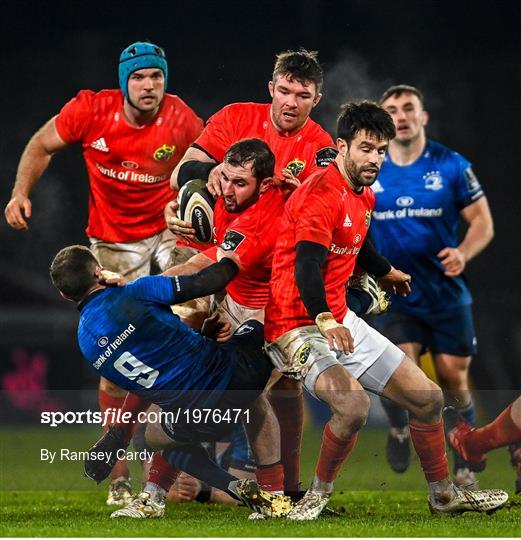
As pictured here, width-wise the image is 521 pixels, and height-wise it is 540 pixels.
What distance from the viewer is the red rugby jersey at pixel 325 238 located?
206 inches

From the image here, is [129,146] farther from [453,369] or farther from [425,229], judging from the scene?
[453,369]

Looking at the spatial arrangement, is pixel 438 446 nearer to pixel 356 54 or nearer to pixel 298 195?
pixel 298 195

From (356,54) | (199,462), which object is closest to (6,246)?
(356,54)

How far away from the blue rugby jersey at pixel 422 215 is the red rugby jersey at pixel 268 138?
1440 mm

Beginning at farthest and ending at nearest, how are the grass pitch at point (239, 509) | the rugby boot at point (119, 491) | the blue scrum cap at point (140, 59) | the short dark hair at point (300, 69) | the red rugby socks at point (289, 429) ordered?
the blue scrum cap at point (140, 59)
the rugby boot at point (119, 491)
the short dark hair at point (300, 69)
the red rugby socks at point (289, 429)
the grass pitch at point (239, 509)

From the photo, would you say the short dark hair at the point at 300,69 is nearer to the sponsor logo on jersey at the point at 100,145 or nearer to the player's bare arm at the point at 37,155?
the sponsor logo on jersey at the point at 100,145

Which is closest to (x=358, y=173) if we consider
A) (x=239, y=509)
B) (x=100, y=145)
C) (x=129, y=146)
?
(x=239, y=509)

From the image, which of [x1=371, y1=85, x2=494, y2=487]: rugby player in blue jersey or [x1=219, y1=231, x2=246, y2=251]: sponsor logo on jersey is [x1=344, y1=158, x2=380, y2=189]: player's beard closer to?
[x1=219, y1=231, x2=246, y2=251]: sponsor logo on jersey

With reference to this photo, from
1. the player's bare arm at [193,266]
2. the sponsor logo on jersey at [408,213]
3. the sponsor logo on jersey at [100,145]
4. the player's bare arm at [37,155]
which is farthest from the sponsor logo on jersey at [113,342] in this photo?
the sponsor logo on jersey at [408,213]

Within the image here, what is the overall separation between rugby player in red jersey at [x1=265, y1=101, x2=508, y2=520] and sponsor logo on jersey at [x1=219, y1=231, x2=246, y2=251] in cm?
17

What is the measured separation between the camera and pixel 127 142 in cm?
707

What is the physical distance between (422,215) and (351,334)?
254cm

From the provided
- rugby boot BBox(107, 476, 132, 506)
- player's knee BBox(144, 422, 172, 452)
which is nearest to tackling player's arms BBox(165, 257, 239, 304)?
player's knee BBox(144, 422, 172, 452)

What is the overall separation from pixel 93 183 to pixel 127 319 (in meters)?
2.21
